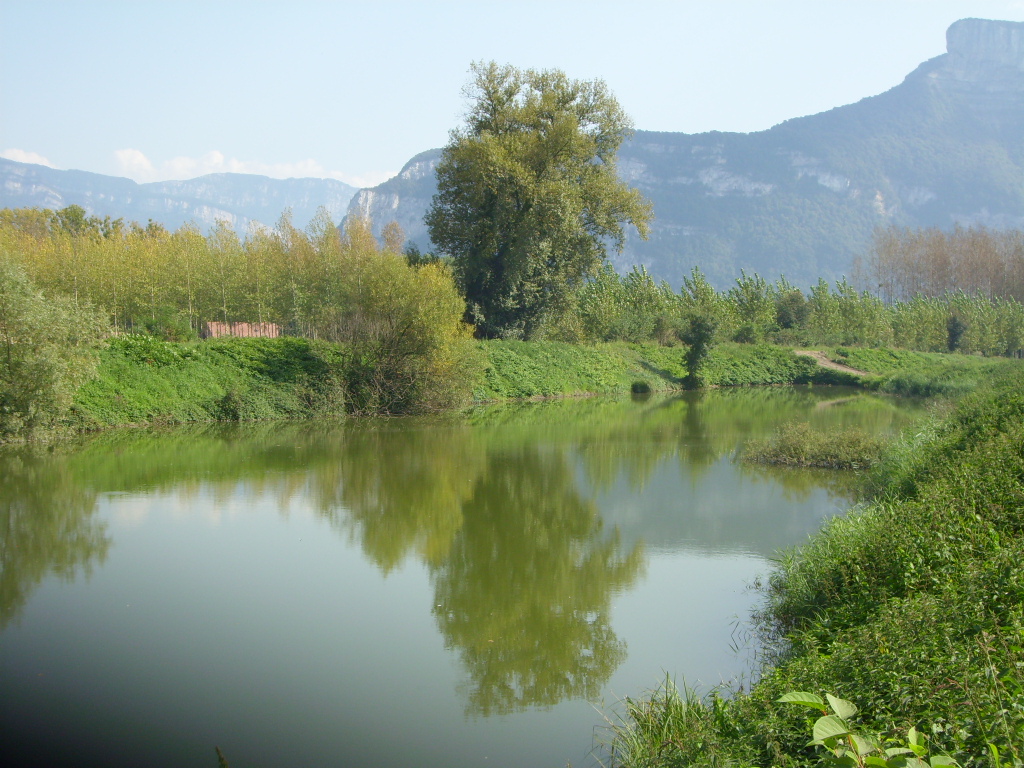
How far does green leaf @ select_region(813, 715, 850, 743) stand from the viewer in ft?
11.8

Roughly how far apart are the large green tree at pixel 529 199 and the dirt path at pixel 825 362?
16392mm

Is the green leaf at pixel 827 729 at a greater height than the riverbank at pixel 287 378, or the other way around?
the green leaf at pixel 827 729

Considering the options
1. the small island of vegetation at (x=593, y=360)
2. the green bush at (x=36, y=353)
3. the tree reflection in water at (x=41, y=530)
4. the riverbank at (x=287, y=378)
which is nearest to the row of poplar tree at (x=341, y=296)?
the small island of vegetation at (x=593, y=360)

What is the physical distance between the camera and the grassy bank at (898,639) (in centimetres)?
420

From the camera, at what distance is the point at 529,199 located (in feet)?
107

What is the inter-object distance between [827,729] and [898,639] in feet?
6.06

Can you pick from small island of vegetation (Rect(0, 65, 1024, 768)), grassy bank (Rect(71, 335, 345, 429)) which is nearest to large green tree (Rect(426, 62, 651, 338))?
small island of vegetation (Rect(0, 65, 1024, 768))

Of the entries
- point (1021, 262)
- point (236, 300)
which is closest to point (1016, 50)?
point (1021, 262)

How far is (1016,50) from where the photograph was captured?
19038cm

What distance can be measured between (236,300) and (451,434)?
16.9 meters

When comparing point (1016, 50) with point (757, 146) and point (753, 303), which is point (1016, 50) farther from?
point (753, 303)

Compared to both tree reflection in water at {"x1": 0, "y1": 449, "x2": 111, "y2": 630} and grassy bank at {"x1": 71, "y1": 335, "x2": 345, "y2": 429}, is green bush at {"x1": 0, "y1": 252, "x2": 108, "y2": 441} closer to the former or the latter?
grassy bank at {"x1": 71, "y1": 335, "x2": 345, "y2": 429}

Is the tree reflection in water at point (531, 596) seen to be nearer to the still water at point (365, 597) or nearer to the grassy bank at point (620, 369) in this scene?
the still water at point (365, 597)

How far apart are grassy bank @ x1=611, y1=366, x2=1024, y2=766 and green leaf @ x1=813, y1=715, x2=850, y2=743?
19.4 inches
